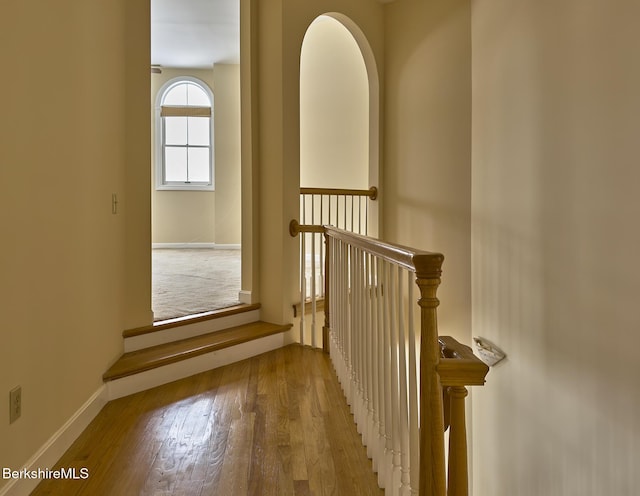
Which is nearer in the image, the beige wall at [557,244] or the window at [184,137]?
the beige wall at [557,244]

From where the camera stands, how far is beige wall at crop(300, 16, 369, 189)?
5.77 meters

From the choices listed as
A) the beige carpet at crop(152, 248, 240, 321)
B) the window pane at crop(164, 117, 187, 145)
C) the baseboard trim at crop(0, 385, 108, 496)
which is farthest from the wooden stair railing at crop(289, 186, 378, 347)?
the window pane at crop(164, 117, 187, 145)

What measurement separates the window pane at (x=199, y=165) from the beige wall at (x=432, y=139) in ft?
14.0

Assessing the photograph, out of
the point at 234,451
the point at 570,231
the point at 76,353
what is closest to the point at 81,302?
the point at 76,353

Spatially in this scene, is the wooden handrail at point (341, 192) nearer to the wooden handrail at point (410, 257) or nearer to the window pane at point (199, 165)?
the wooden handrail at point (410, 257)

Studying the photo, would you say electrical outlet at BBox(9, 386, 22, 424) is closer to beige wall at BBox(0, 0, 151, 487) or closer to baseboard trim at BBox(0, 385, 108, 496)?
beige wall at BBox(0, 0, 151, 487)

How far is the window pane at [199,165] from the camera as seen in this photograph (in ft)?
26.7

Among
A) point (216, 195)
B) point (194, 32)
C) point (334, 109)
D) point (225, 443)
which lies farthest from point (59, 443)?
point (216, 195)

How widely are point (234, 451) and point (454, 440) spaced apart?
1.14 m

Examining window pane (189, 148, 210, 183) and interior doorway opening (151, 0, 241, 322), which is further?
window pane (189, 148, 210, 183)

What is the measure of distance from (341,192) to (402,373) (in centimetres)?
313

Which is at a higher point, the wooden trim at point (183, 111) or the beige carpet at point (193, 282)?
the wooden trim at point (183, 111)

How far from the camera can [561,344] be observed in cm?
288

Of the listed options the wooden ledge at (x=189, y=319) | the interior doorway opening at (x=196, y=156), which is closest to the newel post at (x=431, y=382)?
the wooden ledge at (x=189, y=319)
